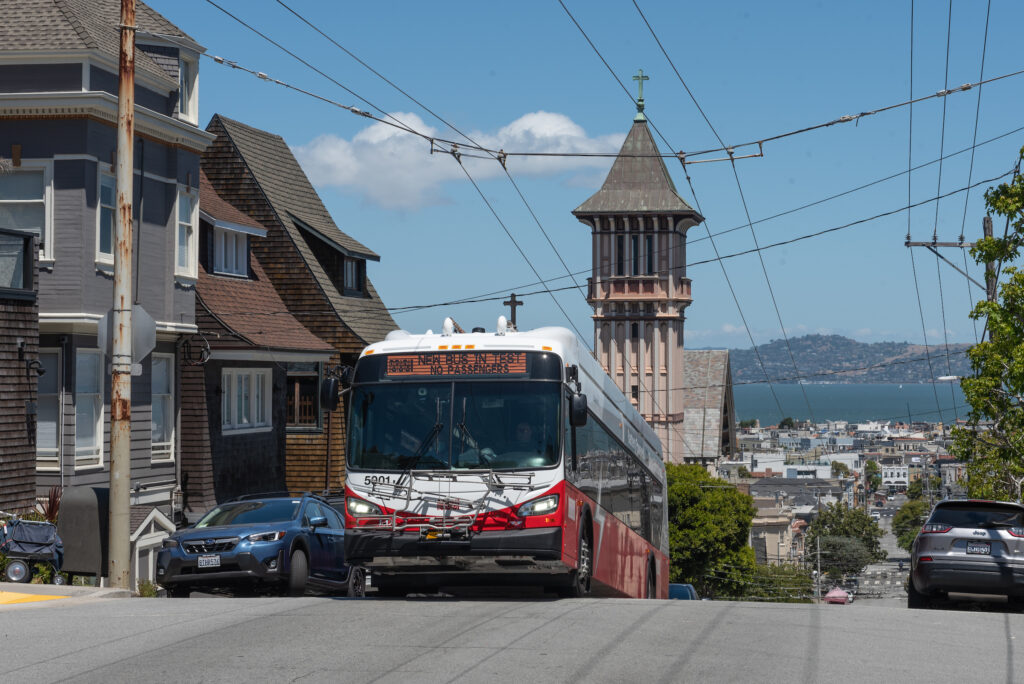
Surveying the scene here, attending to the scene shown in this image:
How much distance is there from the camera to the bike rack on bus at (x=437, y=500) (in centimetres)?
1456

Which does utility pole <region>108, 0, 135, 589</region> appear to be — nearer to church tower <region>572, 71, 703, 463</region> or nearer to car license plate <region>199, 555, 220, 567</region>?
car license plate <region>199, 555, 220, 567</region>

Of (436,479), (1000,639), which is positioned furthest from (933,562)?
(436,479)

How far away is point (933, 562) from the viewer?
634 inches

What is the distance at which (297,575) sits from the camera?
1814 cm

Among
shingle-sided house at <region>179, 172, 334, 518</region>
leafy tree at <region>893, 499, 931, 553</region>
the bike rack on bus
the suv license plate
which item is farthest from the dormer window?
leafy tree at <region>893, 499, 931, 553</region>

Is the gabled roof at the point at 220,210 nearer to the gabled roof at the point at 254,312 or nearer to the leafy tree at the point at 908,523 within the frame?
the gabled roof at the point at 254,312

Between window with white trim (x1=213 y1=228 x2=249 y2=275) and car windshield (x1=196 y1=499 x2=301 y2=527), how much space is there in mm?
13872

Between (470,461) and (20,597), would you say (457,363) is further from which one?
(20,597)

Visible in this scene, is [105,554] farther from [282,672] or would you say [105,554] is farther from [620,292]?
[620,292]

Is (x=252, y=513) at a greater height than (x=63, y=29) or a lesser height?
lesser

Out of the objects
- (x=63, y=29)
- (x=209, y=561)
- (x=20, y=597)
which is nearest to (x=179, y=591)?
(x=209, y=561)

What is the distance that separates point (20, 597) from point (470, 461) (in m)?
5.23

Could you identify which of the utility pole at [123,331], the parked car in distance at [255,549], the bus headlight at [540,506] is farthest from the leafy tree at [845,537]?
Answer: the bus headlight at [540,506]

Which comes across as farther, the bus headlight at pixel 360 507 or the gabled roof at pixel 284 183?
the gabled roof at pixel 284 183
